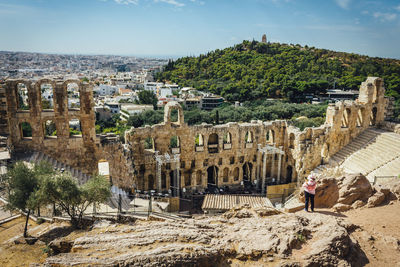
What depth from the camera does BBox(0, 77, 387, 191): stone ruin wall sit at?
67.8 ft

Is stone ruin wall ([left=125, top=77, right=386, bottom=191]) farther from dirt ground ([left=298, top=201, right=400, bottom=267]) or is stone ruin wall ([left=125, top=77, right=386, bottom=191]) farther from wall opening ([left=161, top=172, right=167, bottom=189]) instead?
dirt ground ([left=298, top=201, right=400, bottom=267])

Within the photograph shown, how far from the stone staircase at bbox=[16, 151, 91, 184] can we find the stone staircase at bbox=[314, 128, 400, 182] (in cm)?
1997

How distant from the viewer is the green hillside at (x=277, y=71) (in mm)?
71062

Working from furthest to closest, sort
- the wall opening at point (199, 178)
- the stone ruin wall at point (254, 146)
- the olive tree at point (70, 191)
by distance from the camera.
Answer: the wall opening at point (199, 178), the stone ruin wall at point (254, 146), the olive tree at point (70, 191)

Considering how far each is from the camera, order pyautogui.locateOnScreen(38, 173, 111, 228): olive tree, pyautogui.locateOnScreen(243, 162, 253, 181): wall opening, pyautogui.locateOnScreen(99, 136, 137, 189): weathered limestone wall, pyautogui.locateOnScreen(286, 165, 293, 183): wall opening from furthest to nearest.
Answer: pyautogui.locateOnScreen(243, 162, 253, 181): wall opening → pyautogui.locateOnScreen(286, 165, 293, 183): wall opening → pyautogui.locateOnScreen(99, 136, 137, 189): weathered limestone wall → pyautogui.locateOnScreen(38, 173, 111, 228): olive tree

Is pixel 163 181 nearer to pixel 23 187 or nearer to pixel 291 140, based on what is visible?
pixel 291 140

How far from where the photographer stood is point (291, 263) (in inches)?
300

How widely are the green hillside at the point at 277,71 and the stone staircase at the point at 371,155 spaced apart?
36281 mm

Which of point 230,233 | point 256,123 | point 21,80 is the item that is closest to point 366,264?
point 230,233

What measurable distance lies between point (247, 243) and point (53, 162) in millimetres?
16865

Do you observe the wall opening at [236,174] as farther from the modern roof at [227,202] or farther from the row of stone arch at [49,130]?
the row of stone arch at [49,130]

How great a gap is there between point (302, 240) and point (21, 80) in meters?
20.7

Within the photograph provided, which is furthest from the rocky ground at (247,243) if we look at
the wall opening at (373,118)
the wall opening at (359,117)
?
the wall opening at (373,118)

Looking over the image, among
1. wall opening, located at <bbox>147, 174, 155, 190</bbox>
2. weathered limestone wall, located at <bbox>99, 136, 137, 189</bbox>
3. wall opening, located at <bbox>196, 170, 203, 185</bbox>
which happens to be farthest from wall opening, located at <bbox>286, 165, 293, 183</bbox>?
weathered limestone wall, located at <bbox>99, 136, 137, 189</bbox>
